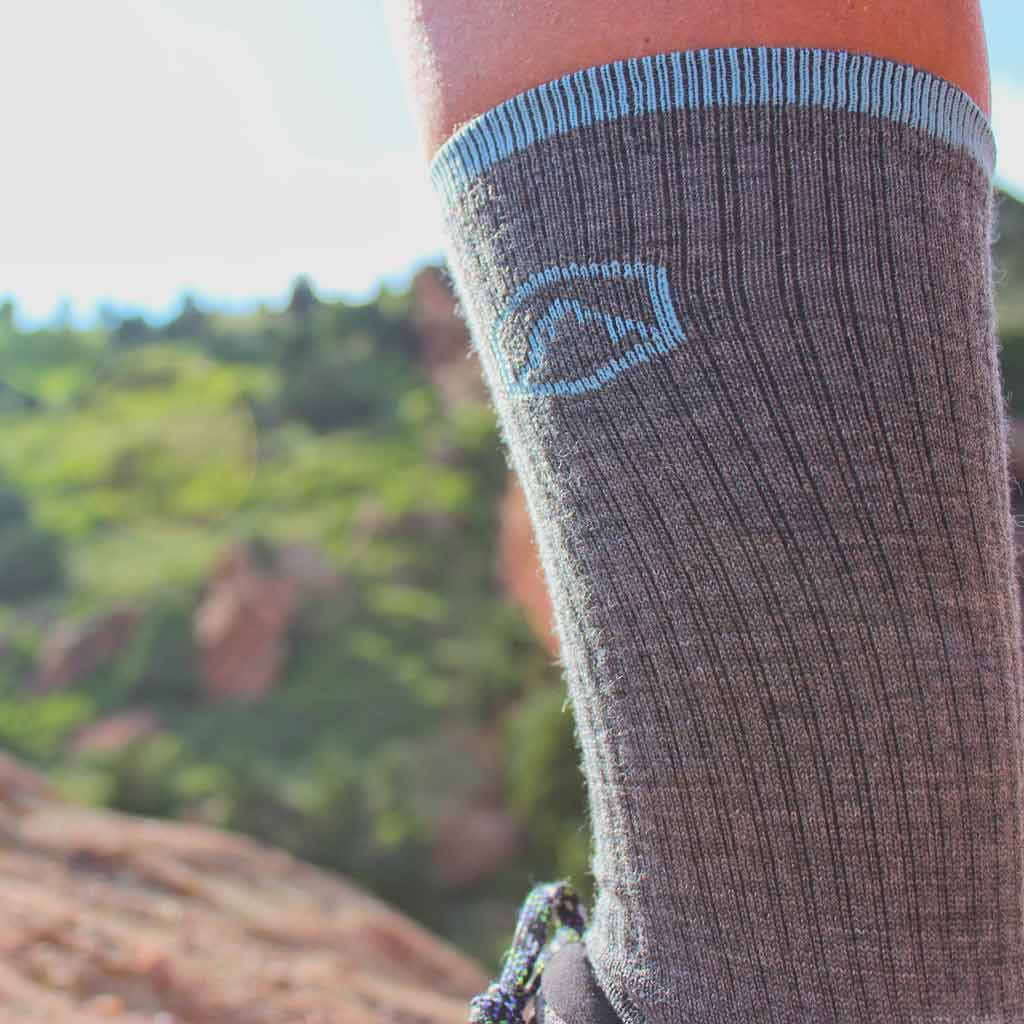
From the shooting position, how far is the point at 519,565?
37.6ft

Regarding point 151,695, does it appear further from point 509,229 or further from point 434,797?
point 509,229

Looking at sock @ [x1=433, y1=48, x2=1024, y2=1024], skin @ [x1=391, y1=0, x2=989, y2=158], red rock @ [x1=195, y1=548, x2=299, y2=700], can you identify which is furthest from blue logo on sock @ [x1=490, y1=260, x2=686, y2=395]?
red rock @ [x1=195, y1=548, x2=299, y2=700]

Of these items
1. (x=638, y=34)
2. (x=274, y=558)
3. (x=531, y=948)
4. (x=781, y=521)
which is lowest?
(x=531, y=948)

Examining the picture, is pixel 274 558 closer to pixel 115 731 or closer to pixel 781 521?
pixel 115 731

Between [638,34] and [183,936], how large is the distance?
214 cm

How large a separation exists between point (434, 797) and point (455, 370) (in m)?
10.3

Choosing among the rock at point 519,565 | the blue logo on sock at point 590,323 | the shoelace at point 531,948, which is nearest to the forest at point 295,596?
the rock at point 519,565

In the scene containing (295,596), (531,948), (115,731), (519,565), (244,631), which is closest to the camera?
(531,948)

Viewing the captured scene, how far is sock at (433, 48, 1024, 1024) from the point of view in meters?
0.55

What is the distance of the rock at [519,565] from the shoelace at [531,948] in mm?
8349

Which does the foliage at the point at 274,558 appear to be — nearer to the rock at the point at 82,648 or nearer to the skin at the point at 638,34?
the rock at the point at 82,648

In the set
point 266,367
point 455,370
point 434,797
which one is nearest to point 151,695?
point 434,797

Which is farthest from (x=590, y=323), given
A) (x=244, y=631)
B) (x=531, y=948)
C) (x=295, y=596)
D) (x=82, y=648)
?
(x=82, y=648)

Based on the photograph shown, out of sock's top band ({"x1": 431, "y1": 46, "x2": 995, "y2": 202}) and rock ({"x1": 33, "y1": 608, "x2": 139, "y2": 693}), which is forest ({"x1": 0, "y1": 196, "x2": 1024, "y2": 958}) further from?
sock's top band ({"x1": 431, "y1": 46, "x2": 995, "y2": 202})
